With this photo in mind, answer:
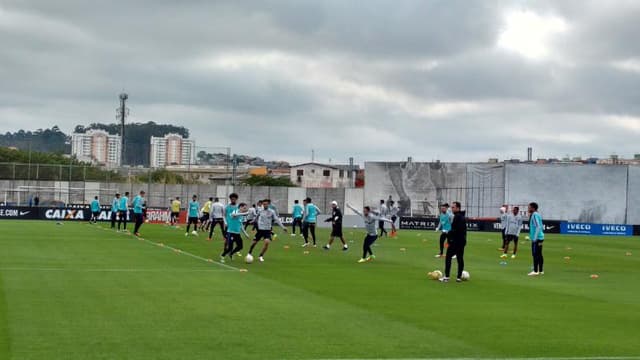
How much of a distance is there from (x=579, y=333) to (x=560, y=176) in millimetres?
71871

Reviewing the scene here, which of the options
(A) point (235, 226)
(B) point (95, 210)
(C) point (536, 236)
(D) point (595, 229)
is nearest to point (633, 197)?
(D) point (595, 229)

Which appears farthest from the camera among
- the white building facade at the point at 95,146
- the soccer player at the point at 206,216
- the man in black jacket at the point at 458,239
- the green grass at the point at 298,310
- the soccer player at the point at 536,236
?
the white building facade at the point at 95,146

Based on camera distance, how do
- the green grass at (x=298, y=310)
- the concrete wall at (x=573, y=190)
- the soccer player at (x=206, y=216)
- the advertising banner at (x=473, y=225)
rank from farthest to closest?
the concrete wall at (x=573, y=190)
the advertising banner at (x=473, y=225)
the soccer player at (x=206, y=216)
the green grass at (x=298, y=310)

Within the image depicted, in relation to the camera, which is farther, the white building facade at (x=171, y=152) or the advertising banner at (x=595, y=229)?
the white building facade at (x=171, y=152)

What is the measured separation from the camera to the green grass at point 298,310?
492 inches

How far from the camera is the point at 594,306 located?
18453 mm

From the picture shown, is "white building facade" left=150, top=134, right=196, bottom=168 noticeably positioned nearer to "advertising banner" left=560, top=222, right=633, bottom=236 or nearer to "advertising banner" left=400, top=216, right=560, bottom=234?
"advertising banner" left=400, top=216, right=560, bottom=234

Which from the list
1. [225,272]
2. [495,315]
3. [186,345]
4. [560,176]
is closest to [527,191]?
[560,176]

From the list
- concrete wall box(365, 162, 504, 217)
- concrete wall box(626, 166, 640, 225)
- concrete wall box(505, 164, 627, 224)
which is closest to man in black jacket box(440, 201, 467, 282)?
concrete wall box(365, 162, 504, 217)

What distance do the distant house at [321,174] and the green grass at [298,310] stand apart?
122 metres

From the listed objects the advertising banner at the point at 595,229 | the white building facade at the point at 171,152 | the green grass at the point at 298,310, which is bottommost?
the green grass at the point at 298,310

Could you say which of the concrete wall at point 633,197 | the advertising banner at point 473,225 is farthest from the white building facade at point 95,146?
the concrete wall at point 633,197

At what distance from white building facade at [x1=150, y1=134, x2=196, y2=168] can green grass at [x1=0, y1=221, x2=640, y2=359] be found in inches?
2170

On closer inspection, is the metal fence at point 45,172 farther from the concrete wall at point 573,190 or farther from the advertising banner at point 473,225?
the concrete wall at point 573,190
